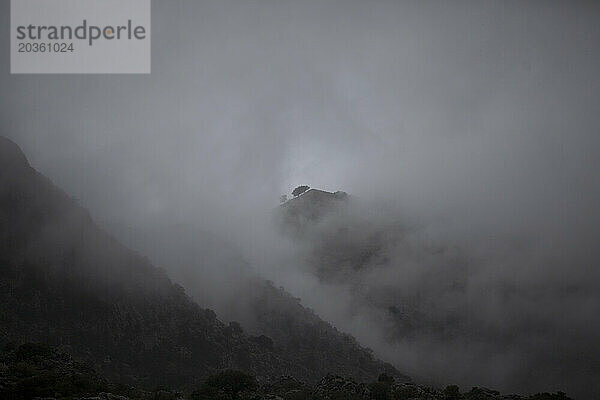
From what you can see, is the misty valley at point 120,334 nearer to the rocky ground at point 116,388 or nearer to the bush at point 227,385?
the bush at point 227,385

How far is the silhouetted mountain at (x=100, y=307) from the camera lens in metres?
98.2

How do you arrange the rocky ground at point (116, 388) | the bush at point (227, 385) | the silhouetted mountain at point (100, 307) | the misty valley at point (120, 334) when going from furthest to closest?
1. the silhouetted mountain at point (100, 307)
2. the misty valley at point (120, 334)
3. the bush at point (227, 385)
4. the rocky ground at point (116, 388)

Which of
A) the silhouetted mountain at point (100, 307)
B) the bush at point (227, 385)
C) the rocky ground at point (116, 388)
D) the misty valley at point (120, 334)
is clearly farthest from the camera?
the silhouetted mountain at point (100, 307)

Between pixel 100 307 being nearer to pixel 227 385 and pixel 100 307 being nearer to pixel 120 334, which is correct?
pixel 120 334

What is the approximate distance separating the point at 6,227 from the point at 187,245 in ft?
282

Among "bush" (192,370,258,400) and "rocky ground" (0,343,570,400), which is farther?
"bush" (192,370,258,400)

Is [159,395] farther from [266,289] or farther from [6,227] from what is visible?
[266,289]

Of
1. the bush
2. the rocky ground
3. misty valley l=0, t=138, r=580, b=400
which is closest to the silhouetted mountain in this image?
misty valley l=0, t=138, r=580, b=400

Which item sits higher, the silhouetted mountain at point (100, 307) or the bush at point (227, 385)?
the silhouetted mountain at point (100, 307)

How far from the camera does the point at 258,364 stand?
12012cm

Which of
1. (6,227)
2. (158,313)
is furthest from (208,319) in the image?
(6,227)

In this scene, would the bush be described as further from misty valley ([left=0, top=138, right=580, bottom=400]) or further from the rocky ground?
misty valley ([left=0, top=138, right=580, bottom=400])

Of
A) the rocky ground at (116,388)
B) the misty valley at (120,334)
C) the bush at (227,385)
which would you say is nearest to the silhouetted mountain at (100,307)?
the misty valley at (120,334)

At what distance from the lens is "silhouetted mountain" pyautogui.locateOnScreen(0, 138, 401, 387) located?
98.2 meters
